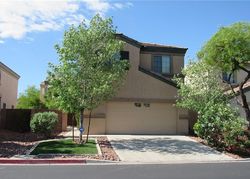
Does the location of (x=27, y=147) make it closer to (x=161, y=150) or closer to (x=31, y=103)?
(x=161, y=150)

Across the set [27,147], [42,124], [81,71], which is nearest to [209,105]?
[81,71]

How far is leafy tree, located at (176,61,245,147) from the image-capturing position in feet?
63.8

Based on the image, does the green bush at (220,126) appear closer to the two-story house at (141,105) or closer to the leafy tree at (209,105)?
the leafy tree at (209,105)

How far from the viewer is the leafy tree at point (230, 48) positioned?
69.4ft

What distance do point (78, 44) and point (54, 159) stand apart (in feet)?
23.7

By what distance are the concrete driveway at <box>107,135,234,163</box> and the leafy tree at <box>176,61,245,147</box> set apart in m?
0.88

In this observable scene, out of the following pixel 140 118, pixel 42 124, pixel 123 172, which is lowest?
pixel 123 172

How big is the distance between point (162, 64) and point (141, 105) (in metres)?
4.32

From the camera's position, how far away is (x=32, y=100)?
47312 millimetres

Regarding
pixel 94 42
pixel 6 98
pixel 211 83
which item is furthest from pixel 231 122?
pixel 6 98

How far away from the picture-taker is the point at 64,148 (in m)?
17.9

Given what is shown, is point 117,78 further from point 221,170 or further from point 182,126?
point 221,170

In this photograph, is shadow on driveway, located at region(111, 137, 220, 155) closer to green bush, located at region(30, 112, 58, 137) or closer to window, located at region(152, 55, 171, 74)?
green bush, located at region(30, 112, 58, 137)

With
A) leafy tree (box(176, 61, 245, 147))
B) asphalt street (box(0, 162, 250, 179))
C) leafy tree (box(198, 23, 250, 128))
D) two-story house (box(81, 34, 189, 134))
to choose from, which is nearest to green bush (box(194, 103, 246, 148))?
leafy tree (box(176, 61, 245, 147))
